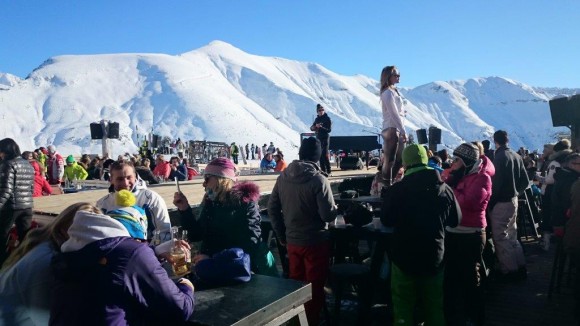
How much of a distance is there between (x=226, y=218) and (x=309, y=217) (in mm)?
911

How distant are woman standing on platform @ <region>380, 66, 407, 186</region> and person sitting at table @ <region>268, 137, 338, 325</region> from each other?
80.0 inches

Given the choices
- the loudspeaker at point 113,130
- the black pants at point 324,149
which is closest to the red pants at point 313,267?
the black pants at point 324,149

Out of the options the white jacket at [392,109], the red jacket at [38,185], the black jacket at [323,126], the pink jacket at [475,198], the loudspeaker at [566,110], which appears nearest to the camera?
the pink jacket at [475,198]

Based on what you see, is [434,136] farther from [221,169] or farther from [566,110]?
[221,169]

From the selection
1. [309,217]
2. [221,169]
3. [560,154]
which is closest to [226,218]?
[221,169]

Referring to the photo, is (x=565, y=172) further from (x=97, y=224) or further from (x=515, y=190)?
(x=97, y=224)

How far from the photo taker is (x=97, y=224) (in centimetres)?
202

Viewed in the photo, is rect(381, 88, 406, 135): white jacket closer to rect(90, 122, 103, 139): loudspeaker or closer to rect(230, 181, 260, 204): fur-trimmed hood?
rect(230, 181, 260, 204): fur-trimmed hood

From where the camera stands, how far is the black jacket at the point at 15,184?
5.32 meters

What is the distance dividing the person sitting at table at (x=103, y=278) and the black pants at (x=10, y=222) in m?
4.09

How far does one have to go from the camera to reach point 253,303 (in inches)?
94.7

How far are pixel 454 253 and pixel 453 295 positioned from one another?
0.44 m

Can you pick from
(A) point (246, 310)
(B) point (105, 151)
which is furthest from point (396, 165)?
(B) point (105, 151)

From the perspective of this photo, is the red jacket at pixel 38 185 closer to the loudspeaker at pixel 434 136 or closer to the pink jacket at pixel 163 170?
the pink jacket at pixel 163 170
